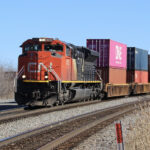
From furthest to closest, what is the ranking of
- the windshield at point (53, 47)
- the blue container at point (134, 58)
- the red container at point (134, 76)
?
1. the red container at point (134, 76)
2. the blue container at point (134, 58)
3. the windshield at point (53, 47)

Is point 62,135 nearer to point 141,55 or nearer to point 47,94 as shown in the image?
point 47,94

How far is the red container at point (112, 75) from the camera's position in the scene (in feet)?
71.9

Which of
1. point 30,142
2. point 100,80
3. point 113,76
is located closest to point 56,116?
point 30,142

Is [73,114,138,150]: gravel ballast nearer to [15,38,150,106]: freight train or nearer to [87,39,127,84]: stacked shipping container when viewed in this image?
[15,38,150,106]: freight train

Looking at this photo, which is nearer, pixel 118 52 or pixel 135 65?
pixel 118 52

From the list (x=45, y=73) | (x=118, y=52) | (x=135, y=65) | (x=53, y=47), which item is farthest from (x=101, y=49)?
(x=45, y=73)

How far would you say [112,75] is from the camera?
22.6 metres

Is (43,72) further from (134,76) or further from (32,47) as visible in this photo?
(134,76)

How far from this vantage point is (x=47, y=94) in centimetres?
1455

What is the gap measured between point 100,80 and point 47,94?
7.11 m

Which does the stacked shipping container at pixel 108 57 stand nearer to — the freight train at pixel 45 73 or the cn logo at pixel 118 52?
the cn logo at pixel 118 52

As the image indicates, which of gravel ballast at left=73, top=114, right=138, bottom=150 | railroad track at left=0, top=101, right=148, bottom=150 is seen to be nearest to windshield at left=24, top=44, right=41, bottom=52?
railroad track at left=0, top=101, right=148, bottom=150

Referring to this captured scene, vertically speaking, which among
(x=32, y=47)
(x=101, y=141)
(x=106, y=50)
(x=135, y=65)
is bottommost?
(x=101, y=141)

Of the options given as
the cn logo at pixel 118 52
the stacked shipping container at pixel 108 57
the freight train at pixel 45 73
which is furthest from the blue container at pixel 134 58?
the freight train at pixel 45 73
